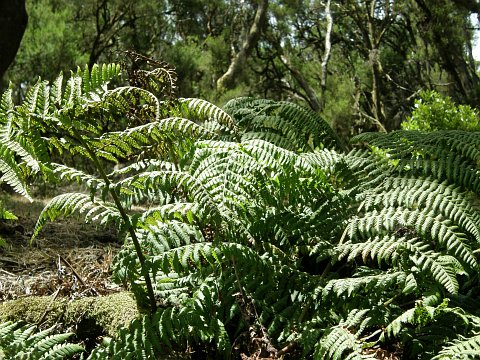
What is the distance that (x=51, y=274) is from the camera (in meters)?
3.01

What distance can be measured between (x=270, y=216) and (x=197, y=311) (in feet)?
1.75

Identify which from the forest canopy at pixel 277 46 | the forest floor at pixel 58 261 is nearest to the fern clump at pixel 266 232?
the forest floor at pixel 58 261

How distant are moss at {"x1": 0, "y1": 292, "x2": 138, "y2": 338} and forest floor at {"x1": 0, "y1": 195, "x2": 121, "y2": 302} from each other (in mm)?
108

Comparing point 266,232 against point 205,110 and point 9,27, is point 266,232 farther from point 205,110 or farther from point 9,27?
point 9,27

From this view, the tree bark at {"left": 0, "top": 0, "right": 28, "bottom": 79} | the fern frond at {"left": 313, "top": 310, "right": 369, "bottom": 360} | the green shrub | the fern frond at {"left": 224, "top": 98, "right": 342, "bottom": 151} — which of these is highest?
the tree bark at {"left": 0, "top": 0, "right": 28, "bottom": 79}

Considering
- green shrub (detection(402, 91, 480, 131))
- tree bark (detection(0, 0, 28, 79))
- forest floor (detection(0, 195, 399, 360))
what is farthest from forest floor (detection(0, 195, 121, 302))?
green shrub (detection(402, 91, 480, 131))

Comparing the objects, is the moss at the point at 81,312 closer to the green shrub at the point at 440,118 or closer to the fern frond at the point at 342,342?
the fern frond at the point at 342,342

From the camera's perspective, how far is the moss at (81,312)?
2371 millimetres

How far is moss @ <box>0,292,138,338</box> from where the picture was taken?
2.37m

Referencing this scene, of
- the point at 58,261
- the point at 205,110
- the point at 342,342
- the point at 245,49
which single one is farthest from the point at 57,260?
the point at 245,49

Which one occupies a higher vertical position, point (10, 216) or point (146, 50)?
point (146, 50)

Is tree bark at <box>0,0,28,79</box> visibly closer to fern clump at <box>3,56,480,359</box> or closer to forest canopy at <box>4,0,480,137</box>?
fern clump at <box>3,56,480,359</box>

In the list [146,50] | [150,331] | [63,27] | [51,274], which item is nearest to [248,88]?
[146,50]

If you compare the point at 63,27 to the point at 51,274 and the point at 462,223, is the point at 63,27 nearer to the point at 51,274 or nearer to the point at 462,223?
the point at 51,274
